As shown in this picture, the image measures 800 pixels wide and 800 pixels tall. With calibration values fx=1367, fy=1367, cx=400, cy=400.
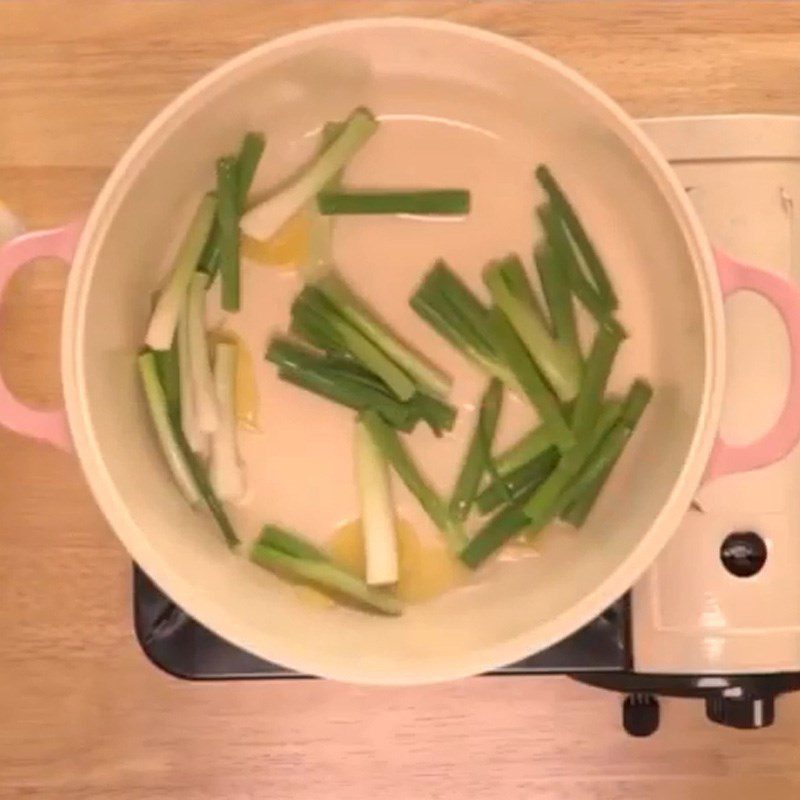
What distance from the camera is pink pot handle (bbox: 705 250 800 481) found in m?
0.66

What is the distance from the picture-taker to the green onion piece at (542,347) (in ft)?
2.51

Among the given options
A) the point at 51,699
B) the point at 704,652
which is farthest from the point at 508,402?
the point at 51,699

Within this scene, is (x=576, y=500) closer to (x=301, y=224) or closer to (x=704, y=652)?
(x=704, y=652)

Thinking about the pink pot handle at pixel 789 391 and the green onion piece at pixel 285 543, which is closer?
the pink pot handle at pixel 789 391

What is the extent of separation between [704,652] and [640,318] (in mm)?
192

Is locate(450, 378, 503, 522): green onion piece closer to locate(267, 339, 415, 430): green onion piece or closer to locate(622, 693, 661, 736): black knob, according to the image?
locate(267, 339, 415, 430): green onion piece

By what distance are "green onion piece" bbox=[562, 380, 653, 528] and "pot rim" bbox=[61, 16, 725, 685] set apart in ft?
0.26

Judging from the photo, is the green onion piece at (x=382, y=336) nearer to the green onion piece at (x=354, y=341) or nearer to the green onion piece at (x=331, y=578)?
the green onion piece at (x=354, y=341)

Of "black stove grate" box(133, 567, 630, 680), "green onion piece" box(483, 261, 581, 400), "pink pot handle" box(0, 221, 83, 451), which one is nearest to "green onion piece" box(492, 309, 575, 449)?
"green onion piece" box(483, 261, 581, 400)

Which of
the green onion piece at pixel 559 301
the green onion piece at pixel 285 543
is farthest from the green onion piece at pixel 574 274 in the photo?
the green onion piece at pixel 285 543

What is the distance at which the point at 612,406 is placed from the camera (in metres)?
0.77

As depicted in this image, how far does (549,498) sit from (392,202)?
19cm

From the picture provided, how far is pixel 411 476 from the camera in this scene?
76 centimetres

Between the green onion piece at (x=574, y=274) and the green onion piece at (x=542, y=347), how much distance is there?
3cm
